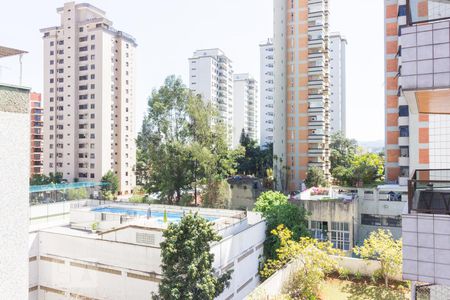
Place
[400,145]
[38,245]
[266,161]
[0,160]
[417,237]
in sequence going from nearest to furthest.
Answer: [417,237], [0,160], [38,245], [400,145], [266,161]

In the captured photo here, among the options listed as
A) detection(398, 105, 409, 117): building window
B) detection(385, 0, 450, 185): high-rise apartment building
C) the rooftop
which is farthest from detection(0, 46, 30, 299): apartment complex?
detection(398, 105, 409, 117): building window

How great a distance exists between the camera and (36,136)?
72000mm

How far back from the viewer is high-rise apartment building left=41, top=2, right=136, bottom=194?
56781mm

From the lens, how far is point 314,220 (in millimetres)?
25547

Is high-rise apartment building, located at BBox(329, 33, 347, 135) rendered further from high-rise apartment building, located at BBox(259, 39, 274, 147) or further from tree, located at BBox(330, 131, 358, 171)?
tree, located at BBox(330, 131, 358, 171)

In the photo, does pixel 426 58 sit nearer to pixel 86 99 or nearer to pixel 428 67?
pixel 428 67

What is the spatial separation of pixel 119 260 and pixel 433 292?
42.7ft

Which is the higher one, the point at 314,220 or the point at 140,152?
the point at 140,152

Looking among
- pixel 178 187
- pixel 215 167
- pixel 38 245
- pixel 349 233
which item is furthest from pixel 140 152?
pixel 349 233

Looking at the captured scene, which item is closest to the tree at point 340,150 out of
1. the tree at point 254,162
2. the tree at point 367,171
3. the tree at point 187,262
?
the tree at point 254,162

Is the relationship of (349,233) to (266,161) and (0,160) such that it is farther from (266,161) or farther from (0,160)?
(266,161)

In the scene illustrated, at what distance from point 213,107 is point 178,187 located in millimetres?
8438

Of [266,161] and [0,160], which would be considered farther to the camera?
[266,161]

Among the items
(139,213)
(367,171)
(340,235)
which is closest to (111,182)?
(139,213)
